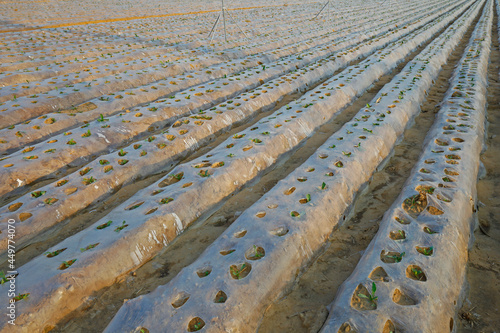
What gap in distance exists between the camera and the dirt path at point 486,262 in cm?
299

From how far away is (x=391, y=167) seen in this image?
570 centimetres

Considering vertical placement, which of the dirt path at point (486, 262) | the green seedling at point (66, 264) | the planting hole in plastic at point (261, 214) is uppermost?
the green seedling at point (66, 264)

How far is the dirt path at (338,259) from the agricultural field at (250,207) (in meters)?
0.02

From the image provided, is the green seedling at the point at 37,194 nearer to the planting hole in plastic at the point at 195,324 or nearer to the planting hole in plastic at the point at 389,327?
the planting hole in plastic at the point at 195,324

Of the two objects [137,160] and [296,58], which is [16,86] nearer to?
[137,160]

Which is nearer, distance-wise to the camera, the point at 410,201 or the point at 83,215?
the point at 410,201

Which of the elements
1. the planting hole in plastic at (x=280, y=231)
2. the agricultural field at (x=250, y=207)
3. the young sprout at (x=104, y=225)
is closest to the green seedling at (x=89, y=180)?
the agricultural field at (x=250, y=207)

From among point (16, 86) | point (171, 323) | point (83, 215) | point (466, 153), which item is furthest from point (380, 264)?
point (16, 86)

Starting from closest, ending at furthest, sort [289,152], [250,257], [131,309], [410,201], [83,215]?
[131,309] < [250,257] < [410,201] < [83,215] < [289,152]

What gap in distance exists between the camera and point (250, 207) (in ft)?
13.7

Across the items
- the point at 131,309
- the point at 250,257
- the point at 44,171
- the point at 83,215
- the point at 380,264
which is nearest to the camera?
the point at 131,309

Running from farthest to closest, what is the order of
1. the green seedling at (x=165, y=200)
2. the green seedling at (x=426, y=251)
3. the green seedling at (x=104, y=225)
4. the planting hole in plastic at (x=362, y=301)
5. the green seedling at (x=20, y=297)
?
the green seedling at (x=165, y=200) → the green seedling at (x=104, y=225) → the green seedling at (x=426, y=251) → the green seedling at (x=20, y=297) → the planting hole in plastic at (x=362, y=301)

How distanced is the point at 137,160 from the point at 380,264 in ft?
14.3

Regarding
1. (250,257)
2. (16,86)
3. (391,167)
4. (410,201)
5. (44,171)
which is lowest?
(391,167)
